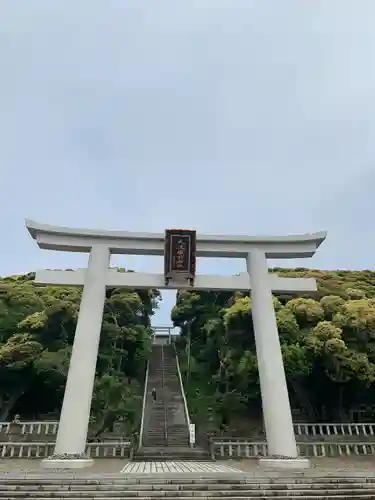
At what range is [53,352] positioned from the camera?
55.5 ft

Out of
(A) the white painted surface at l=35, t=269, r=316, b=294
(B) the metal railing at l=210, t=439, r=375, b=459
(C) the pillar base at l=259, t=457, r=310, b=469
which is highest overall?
(A) the white painted surface at l=35, t=269, r=316, b=294

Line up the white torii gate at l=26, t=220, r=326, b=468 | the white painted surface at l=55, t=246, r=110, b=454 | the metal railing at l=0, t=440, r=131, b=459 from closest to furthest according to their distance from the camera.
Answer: the white painted surface at l=55, t=246, r=110, b=454 → the white torii gate at l=26, t=220, r=326, b=468 → the metal railing at l=0, t=440, r=131, b=459

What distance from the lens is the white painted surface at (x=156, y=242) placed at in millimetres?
12273

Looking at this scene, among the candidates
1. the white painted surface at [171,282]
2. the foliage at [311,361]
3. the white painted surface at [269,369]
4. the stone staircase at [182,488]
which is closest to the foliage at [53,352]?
the foliage at [311,361]

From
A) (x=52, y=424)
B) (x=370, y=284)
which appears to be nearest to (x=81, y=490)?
(x=52, y=424)

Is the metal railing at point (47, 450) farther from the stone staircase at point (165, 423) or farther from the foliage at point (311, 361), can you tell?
the foliage at point (311, 361)

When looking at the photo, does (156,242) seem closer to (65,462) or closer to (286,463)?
(65,462)

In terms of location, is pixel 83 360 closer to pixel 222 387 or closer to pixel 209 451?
pixel 209 451

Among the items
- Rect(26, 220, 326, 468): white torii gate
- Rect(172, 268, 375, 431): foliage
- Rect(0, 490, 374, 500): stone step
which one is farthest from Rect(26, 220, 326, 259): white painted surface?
Rect(0, 490, 374, 500): stone step

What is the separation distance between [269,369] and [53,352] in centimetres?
963

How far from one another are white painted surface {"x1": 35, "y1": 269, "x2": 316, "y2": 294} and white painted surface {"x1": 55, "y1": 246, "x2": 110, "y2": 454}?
0.35 meters

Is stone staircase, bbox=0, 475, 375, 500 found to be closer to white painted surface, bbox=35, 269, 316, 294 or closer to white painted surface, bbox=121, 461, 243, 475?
white painted surface, bbox=121, 461, 243, 475

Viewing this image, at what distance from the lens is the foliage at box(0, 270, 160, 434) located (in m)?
15.6

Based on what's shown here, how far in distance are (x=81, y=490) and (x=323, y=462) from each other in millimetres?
7647
